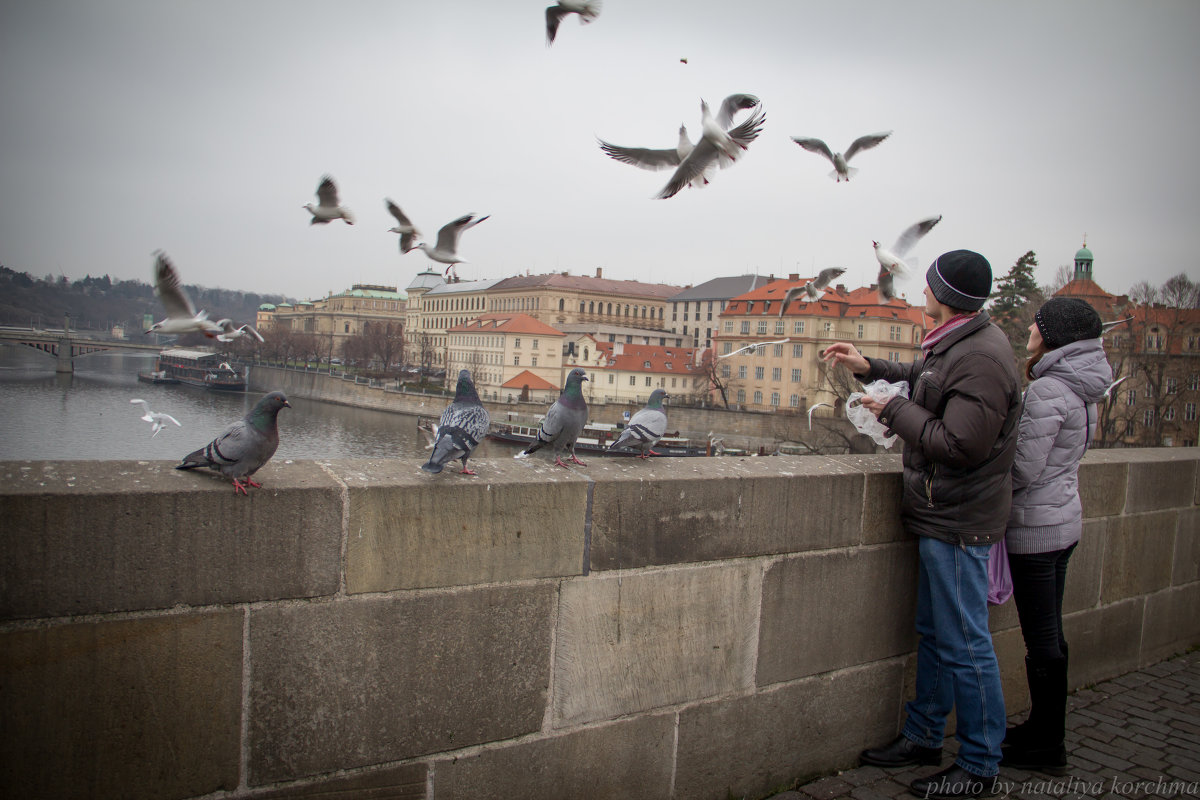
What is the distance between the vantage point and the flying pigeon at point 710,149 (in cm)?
461

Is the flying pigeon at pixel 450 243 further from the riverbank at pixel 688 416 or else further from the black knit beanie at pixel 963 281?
the riverbank at pixel 688 416

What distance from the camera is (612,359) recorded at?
77.8 m

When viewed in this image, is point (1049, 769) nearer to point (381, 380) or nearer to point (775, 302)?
point (775, 302)

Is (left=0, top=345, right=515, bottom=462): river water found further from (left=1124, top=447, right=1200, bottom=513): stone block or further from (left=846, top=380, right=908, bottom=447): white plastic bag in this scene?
(left=1124, top=447, right=1200, bottom=513): stone block

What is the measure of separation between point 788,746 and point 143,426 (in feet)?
58.4

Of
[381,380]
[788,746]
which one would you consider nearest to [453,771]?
[788,746]

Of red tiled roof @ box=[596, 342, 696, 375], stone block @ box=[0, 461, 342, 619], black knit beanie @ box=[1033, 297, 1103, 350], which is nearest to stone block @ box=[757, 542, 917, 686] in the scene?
black knit beanie @ box=[1033, 297, 1103, 350]

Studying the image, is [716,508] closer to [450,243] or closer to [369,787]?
[369,787]

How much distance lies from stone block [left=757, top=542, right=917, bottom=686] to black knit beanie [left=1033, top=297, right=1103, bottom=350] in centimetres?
108

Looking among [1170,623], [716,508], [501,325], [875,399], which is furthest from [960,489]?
[501,325]

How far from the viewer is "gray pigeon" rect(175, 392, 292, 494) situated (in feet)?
6.78

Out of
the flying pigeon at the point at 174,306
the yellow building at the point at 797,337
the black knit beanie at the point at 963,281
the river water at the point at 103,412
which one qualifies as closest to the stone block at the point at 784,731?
the black knit beanie at the point at 963,281

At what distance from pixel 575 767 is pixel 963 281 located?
2.26 m

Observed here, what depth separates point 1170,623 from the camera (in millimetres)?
5219
